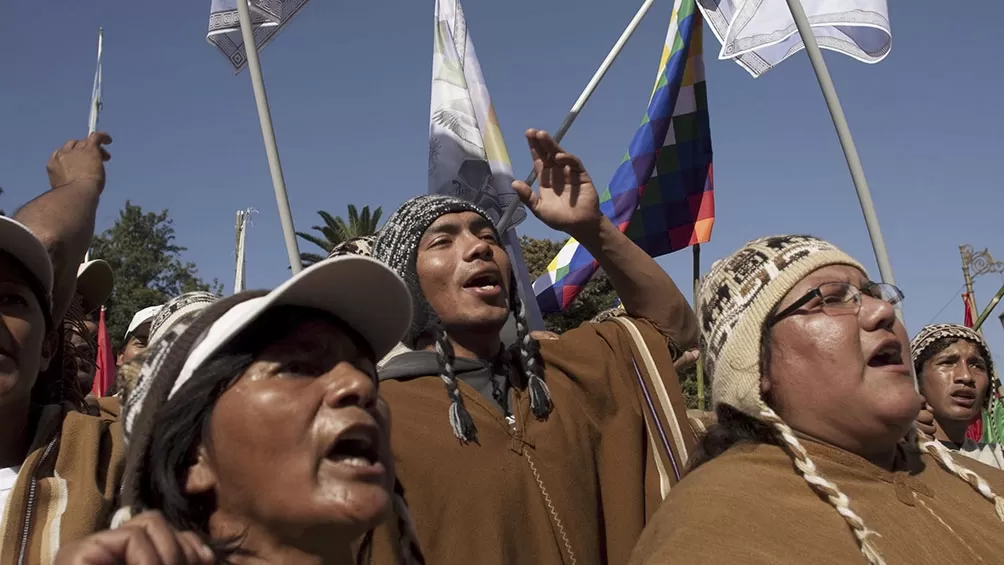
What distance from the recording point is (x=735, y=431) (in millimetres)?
2744

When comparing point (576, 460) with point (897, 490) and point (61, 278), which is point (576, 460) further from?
point (61, 278)

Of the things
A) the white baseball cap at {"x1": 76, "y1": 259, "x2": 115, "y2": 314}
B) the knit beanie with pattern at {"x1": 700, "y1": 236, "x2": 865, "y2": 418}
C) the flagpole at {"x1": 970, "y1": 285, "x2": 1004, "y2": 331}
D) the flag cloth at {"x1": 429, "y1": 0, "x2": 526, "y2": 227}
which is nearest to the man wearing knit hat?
the knit beanie with pattern at {"x1": 700, "y1": 236, "x2": 865, "y2": 418}

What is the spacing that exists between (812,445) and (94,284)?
283 cm

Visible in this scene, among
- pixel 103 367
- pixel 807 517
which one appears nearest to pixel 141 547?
Result: pixel 807 517

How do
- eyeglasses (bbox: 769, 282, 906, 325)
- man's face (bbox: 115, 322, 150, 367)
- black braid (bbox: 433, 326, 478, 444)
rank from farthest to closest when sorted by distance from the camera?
1. man's face (bbox: 115, 322, 150, 367)
2. black braid (bbox: 433, 326, 478, 444)
3. eyeglasses (bbox: 769, 282, 906, 325)

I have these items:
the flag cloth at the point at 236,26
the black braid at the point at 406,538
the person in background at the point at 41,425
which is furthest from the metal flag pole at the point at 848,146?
the person in background at the point at 41,425

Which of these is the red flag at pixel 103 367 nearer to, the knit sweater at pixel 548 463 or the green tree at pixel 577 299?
the knit sweater at pixel 548 463

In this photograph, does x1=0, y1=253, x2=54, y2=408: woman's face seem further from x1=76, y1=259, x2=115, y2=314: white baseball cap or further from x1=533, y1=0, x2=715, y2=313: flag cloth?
x1=533, y1=0, x2=715, y2=313: flag cloth

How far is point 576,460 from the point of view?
9.48ft

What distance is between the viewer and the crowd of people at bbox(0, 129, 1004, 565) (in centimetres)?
165

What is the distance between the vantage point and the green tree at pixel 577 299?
83.9ft

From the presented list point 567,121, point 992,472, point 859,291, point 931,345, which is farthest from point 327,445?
point 567,121

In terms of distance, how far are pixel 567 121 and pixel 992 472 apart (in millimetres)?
3949

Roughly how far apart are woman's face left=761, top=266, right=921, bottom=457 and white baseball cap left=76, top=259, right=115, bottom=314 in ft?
8.79
